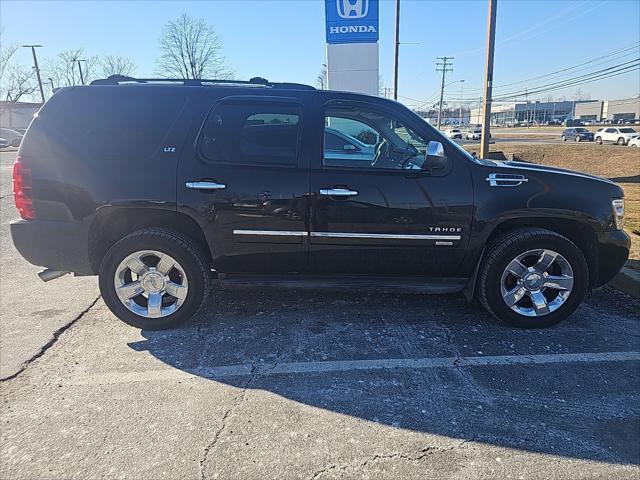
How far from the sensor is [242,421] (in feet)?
8.80

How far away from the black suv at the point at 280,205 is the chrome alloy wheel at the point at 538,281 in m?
0.01

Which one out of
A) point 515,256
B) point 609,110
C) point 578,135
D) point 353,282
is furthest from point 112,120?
point 609,110

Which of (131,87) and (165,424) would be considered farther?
(131,87)

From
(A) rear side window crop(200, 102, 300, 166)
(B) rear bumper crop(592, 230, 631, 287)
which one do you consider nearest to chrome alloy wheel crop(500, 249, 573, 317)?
(B) rear bumper crop(592, 230, 631, 287)

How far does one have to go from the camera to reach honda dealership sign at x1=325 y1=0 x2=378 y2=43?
1218cm

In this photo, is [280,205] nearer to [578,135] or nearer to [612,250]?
[612,250]

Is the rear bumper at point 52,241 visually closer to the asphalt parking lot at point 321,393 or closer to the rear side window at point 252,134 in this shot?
the asphalt parking lot at point 321,393

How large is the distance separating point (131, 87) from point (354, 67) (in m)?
9.73

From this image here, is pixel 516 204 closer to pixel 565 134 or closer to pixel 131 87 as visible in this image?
pixel 131 87

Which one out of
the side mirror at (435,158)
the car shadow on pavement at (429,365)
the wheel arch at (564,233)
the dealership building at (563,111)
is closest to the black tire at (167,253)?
the car shadow on pavement at (429,365)

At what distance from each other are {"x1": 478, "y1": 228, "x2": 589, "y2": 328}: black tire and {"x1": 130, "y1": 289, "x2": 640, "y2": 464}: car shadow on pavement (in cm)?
13

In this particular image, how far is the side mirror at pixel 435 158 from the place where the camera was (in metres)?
3.46

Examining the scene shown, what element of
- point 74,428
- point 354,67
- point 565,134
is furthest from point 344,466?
point 565,134

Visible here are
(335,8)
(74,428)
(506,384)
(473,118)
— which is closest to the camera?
(74,428)
